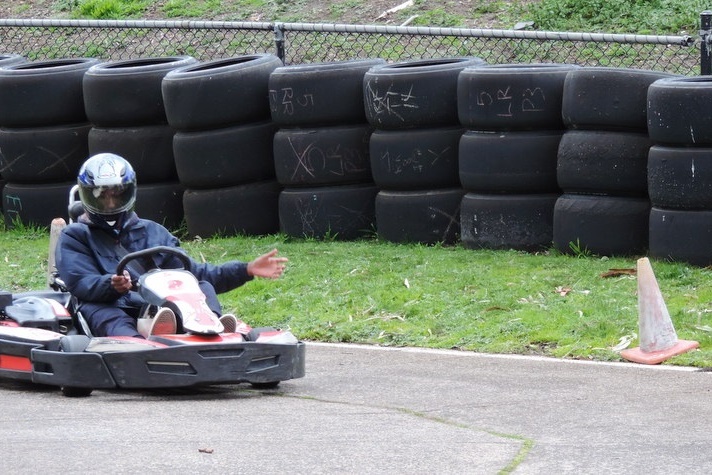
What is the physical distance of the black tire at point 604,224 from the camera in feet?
33.3

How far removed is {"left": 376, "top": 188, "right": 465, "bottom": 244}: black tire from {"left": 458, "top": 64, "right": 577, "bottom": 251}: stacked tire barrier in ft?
1.08

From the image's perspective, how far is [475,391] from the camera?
283 inches

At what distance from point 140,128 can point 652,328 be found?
557cm

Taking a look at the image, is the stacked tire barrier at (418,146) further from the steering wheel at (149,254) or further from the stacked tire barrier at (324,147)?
the steering wheel at (149,254)

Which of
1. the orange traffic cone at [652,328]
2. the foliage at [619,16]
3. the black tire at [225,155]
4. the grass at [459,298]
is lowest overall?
the grass at [459,298]

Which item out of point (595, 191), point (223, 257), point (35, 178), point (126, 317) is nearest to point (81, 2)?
point (35, 178)

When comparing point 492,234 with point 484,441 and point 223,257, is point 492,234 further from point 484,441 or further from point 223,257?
point 484,441

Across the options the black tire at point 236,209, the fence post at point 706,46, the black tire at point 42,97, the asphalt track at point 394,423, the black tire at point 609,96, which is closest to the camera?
the asphalt track at point 394,423

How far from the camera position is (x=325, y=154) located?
11492mm

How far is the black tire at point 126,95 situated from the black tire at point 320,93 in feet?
3.74

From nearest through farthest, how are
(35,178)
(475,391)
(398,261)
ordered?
(475,391)
(398,261)
(35,178)

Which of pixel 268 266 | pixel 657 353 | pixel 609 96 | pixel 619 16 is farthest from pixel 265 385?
pixel 619 16

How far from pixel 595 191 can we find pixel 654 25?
241 inches

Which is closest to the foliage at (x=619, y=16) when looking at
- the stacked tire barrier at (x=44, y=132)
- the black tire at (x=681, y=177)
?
the stacked tire barrier at (x=44, y=132)
